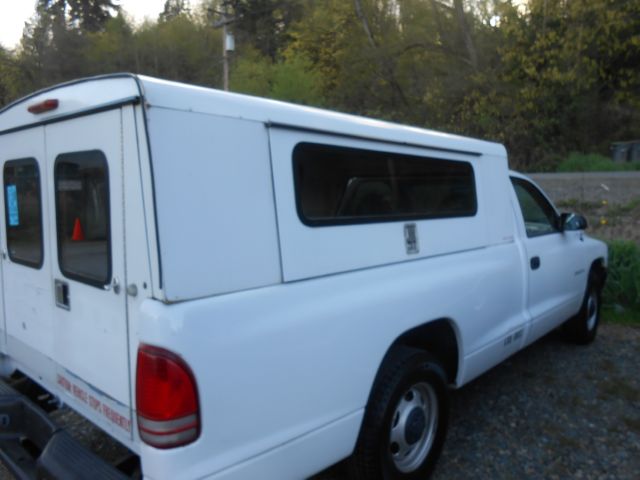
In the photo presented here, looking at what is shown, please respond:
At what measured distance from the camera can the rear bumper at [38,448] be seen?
2.16m

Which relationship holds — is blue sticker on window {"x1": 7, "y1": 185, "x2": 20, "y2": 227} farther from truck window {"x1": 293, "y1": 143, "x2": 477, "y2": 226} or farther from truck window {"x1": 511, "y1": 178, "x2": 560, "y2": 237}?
truck window {"x1": 511, "y1": 178, "x2": 560, "y2": 237}

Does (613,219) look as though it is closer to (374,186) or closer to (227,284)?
(374,186)

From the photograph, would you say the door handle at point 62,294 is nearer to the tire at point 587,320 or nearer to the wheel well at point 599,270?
the tire at point 587,320

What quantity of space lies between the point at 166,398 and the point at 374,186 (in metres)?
1.51

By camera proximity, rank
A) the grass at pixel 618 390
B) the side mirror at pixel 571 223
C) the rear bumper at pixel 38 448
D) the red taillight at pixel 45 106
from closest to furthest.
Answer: the rear bumper at pixel 38 448, the red taillight at pixel 45 106, the grass at pixel 618 390, the side mirror at pixel 571 223

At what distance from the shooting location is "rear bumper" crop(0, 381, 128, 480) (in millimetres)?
2164

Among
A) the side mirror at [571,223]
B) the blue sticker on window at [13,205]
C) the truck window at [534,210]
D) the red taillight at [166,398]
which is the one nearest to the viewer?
the red taillight at [166,398]

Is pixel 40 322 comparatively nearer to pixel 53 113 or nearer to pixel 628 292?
pixel 53 113

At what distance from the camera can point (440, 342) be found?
11.0ft

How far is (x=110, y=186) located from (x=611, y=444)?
3461 millimetres

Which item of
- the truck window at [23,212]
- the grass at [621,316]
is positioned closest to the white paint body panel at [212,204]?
the truck window at [23,212]

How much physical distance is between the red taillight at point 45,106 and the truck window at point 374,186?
111 centimetres

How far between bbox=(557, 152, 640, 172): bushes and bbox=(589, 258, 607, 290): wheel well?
377 inches

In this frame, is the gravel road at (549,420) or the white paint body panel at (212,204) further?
the gravel road at (549,420)
